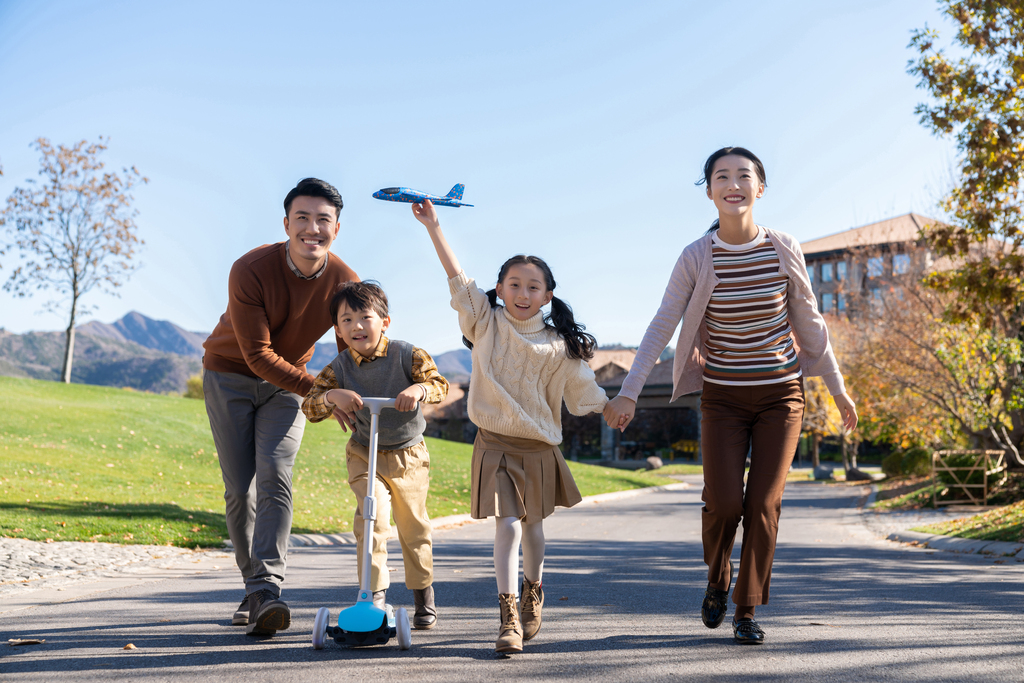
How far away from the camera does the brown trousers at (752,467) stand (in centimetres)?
378

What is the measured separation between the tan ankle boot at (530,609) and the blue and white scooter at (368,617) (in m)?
0.54

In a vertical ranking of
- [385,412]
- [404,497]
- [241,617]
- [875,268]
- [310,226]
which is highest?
[875,268]

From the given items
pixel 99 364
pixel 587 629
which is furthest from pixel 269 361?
pixel 99 364

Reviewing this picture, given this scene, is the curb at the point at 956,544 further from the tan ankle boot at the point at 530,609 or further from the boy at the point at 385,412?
the boy at the point at 385,412

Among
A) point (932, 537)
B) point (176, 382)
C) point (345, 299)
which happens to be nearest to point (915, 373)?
point (932, 537)

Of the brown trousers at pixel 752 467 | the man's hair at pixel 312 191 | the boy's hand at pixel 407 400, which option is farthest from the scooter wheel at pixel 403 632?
the man's hair at pixel 312 191

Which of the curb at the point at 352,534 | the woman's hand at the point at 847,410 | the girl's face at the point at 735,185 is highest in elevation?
the girl's face at the point at 735,185

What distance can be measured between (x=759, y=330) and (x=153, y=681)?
9.85ft

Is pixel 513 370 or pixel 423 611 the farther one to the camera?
pixel 423 611

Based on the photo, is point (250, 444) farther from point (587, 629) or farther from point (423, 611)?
point (587, 629)

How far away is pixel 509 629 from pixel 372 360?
4.78 feet

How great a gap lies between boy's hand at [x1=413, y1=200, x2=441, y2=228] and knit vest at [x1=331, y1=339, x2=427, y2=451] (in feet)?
2.25

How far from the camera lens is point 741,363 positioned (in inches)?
153

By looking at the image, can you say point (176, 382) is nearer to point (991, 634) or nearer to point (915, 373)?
point (915, 373)
